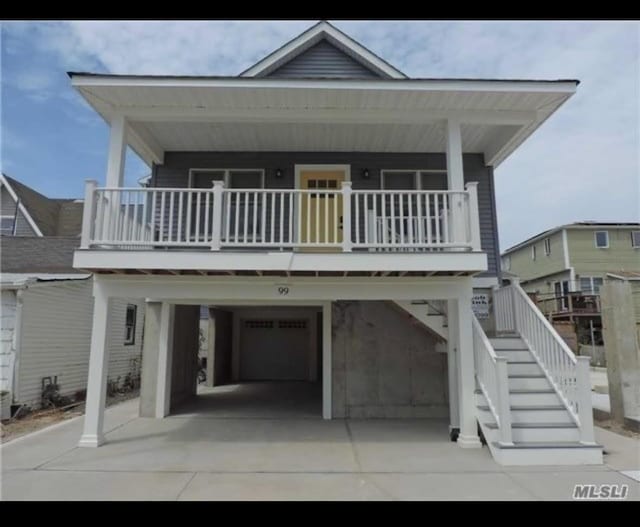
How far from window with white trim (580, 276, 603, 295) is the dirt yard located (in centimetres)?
2546

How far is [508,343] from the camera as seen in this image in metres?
7.67

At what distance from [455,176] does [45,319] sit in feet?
30.3

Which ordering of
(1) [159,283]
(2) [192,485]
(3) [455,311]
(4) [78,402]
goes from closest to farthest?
(2) [192,485]
(1) [159,283]
(3) [455,311]
(4) [78,402]

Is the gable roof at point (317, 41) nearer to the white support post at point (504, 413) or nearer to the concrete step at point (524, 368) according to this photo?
the concrete step at point (524, 368)

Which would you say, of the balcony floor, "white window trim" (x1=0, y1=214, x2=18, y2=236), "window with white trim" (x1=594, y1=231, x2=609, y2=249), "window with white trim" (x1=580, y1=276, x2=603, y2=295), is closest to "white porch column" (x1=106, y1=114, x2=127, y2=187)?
the balcony floor

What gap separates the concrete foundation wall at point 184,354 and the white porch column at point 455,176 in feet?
21.0

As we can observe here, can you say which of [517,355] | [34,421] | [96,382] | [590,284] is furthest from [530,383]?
[590,284]

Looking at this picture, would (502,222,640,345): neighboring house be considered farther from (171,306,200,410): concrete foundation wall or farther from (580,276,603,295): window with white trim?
(171,306,200,410): concrete foundation wall

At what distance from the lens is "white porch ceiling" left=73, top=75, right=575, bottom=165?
682cm

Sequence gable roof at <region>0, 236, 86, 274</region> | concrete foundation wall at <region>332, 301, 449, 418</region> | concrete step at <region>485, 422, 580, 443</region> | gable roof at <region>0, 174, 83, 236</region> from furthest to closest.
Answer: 1. gable roof at <region>0, 174, 83, 236</region>
2. gable roof at <region>0, 236, 86, 274</region>
3. concrete foundation wall at <region>332, 301, 449, 418</region>
4. concrete step at <region>485, 422, 580, 443</region>

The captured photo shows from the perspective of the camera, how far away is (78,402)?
1071 cm
